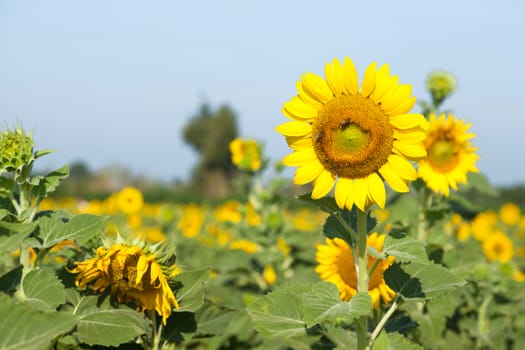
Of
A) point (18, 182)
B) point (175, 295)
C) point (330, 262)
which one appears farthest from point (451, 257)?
point (18, 182)

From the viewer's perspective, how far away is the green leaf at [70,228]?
5.92 ft

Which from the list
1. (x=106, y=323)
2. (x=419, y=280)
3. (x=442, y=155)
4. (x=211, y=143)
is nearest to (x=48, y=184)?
(x=106, y=323)

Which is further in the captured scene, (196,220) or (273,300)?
(196,220)

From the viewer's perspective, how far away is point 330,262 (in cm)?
254

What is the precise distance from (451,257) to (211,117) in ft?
130

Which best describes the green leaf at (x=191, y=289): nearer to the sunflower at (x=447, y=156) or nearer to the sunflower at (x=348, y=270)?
the sunflower at (x=348, y=270)

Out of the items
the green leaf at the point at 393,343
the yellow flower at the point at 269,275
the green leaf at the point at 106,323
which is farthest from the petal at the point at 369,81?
the yellow flower at the point at 269,275

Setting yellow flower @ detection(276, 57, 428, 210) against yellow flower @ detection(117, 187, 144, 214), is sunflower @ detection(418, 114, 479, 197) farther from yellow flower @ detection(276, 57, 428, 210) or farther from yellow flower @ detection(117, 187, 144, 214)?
yellow flower @ detection(117, 187, 144, 214)

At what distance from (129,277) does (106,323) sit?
147mm

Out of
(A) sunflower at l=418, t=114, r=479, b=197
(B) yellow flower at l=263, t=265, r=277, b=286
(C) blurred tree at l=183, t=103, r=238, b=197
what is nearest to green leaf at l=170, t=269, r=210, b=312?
(A) sunflower at l=418, t=114, r=479, b=197

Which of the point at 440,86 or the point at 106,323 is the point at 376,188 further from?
the point at 440,86

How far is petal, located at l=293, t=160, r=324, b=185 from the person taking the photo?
1.84m

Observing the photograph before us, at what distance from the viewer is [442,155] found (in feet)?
10.5

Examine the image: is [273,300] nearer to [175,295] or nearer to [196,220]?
[175,295]
